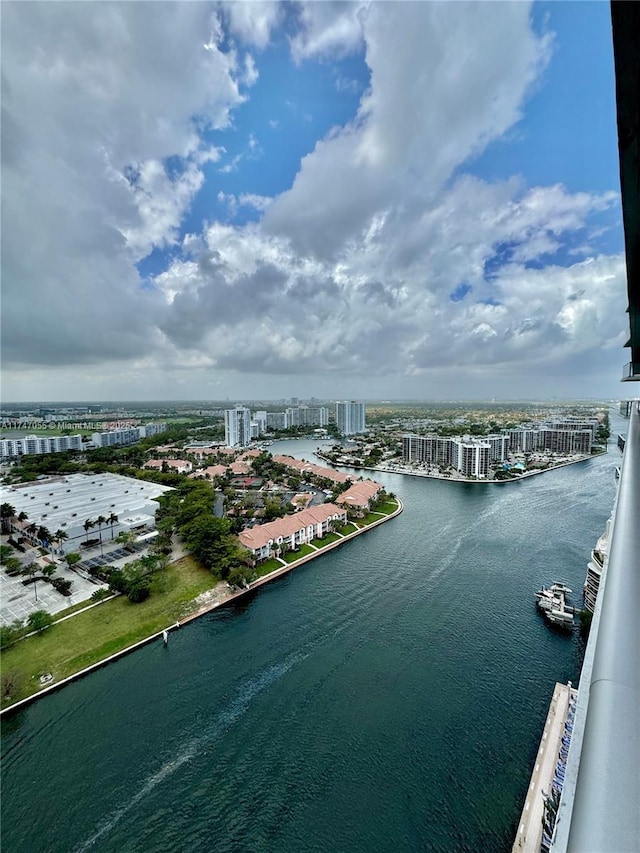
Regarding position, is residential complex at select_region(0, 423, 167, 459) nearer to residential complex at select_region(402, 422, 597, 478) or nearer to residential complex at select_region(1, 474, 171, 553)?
residential complex at select_region(1, 474, 171, 553)

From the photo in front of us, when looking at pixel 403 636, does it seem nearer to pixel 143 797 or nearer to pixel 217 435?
pixel 143 797

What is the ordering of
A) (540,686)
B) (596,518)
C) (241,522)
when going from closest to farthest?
(540,686) < (241,522) < (596,518)

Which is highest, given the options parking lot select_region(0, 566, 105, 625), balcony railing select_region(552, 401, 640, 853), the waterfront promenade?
balcony railing select_region(552, 401, 640, 853)

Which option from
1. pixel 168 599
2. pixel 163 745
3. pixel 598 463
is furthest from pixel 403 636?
pixel 598 463

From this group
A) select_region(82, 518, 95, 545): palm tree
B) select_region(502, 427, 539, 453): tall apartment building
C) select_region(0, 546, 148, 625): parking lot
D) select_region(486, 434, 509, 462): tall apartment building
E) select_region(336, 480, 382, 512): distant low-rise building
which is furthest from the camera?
select_region(502, 427, 539, 453): tall apartment building

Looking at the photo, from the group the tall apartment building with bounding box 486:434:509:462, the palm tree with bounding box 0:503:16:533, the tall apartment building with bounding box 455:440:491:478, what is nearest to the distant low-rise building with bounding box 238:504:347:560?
the palm tree with bounding box 0:503:16:533

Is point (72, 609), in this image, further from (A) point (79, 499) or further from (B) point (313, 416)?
(B) point (313, 416)

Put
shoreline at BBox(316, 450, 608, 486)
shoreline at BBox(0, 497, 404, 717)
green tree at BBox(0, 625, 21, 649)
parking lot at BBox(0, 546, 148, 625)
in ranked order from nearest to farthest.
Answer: shoreline at BBox(0, 497, 404, 717), green tree at BBox(0, 625, 21, 649), parking lot at BBox(0, 546, 148, 625), shoreline at BBox(316, 450, 608, 486)
